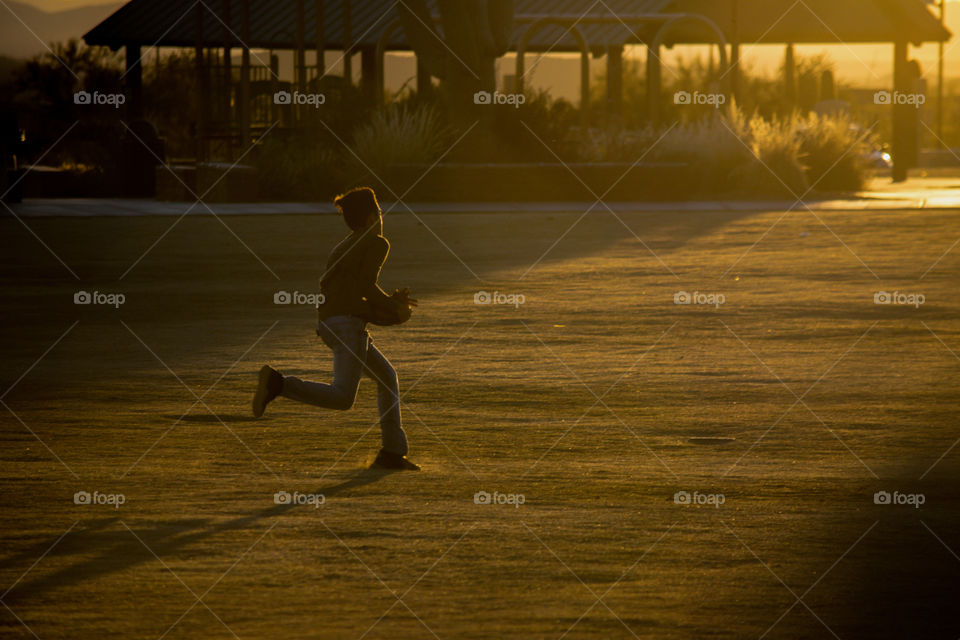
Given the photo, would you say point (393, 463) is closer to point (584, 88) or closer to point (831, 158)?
point (831, 158)

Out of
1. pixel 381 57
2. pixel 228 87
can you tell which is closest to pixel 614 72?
pixel 381 57

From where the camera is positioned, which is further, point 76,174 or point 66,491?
point 76,174

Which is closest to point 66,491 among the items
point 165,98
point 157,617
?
point 157,617

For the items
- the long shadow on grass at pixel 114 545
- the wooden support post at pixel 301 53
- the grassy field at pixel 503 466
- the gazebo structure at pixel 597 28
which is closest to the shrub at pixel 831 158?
the gazebo structure at pixel 597 28

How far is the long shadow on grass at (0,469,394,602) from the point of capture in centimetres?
562

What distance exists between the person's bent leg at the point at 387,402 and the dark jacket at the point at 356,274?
10.3 inches

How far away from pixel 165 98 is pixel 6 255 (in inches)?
952

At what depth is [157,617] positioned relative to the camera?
17.1ft

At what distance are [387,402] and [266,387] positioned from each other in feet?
2.06

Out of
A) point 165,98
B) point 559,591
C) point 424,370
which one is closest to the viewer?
point 559,591

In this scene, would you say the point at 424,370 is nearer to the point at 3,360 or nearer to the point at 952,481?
the point at 3,360

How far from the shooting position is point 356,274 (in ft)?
24.8

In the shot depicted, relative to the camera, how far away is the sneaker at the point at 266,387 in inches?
294

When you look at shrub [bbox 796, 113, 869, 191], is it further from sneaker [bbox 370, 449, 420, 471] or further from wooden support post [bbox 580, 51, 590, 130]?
sneaker [bbox 370, 449, 420, 471]
